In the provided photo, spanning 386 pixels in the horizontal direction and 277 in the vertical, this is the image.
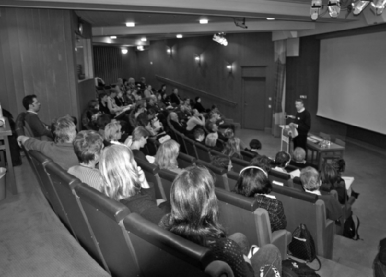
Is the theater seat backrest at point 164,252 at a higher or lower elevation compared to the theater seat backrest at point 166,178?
higher

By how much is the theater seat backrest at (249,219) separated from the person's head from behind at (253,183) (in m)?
0.21

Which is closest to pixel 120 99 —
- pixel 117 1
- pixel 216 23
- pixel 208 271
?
pixel 216 23

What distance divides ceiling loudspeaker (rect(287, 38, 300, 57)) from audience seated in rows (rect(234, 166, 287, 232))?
29.6ft

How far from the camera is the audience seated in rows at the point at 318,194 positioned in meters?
3.23

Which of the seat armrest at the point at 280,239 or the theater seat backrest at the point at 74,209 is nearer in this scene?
the theater seat backrest at the point at 74,209

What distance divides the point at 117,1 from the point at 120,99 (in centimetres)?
560

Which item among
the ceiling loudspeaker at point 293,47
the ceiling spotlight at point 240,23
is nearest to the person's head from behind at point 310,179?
the ceiling spotlight at point 240,23

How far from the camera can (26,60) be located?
5770mm

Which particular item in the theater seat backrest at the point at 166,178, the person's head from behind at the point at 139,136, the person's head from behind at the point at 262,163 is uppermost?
the person's head from behind at the point at 139,136

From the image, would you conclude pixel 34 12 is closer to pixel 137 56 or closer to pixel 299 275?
pixel 299 275

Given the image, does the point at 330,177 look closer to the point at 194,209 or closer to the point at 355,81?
the point at 194,209

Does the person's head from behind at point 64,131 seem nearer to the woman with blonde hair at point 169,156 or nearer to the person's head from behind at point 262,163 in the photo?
the woman with blonde hair at point 169,156

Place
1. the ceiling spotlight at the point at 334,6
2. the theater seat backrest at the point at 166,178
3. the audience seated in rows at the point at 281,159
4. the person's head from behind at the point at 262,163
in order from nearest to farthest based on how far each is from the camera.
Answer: the theater seat backrest at the point at 166,178, the person's head from behind at the point at 262,163, the ceiling spotlight at the point at 334,6, the audience seated in rows at the point at 281,159

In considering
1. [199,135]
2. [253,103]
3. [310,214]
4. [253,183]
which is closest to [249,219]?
[253,183]
